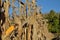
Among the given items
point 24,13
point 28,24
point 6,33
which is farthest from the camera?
point 28,24

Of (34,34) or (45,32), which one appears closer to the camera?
(34,34)

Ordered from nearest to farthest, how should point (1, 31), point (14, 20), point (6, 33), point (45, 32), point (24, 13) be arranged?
point (1, 31)
point (6, 33)
point (14, 20)
point (24, 13)
point (45, 32)

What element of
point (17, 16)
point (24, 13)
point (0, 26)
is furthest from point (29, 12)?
point (0, 26)

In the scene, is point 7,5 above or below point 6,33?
above

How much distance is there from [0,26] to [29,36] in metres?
2.14

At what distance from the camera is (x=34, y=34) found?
4.64 metres

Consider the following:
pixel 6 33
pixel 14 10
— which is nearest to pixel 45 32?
pixel 14 10

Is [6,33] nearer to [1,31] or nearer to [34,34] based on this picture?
[1,31]

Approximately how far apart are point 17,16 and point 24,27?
1.23 feet


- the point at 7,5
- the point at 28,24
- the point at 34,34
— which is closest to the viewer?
Result: the point at 7,5

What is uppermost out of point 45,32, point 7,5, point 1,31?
point 7,5

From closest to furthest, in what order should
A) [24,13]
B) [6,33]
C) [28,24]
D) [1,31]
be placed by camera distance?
[1,31]
[6,33]
[24,13]
[28,24]

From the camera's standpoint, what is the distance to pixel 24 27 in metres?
4.04

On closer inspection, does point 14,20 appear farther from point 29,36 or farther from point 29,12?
point 29,36
